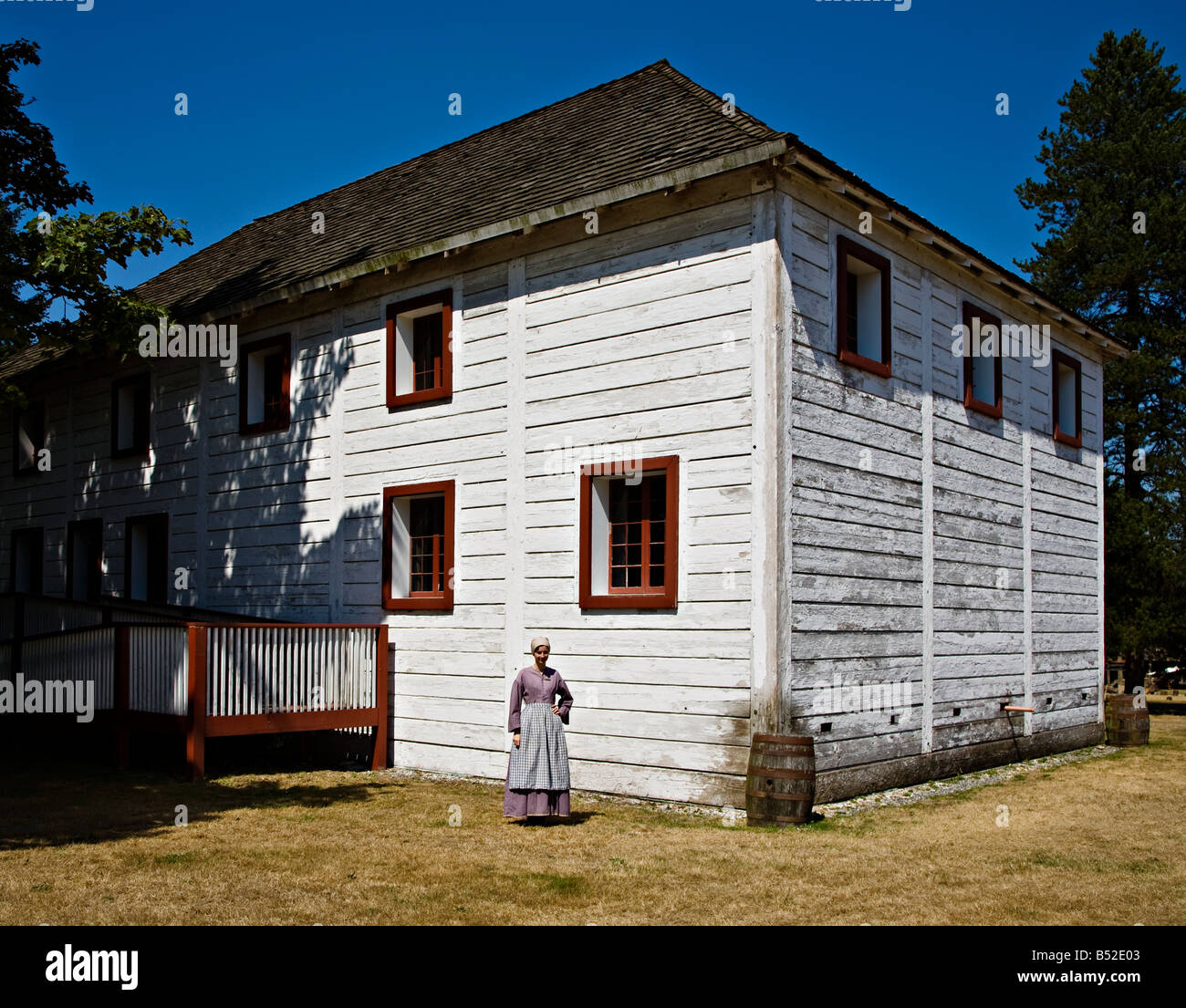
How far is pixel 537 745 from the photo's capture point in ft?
34.9

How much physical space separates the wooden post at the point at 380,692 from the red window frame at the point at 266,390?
394 cm

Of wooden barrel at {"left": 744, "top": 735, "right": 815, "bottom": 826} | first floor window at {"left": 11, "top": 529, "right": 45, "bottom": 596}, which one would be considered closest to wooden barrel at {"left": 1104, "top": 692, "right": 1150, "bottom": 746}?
wooden barrel at {"left": 744, "top": 735, "right": 815, "bottom": 826}

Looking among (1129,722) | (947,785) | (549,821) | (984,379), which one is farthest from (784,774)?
(1129,722)

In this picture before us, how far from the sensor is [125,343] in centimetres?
1583

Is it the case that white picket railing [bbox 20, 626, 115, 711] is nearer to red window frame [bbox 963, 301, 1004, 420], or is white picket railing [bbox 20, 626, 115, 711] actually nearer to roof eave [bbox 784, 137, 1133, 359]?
roof eave [bbox 784, 137, 1133, 359]

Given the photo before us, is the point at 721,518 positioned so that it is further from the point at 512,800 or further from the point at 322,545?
the point at 322,545

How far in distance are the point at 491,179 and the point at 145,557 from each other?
8844 millimetres

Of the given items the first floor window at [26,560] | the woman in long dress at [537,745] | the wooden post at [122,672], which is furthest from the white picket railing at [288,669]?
the first floor window at [26,560]

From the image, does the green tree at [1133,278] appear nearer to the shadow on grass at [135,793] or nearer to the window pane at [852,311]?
the window pane at [852,311]

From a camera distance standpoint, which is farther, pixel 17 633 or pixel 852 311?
pixel 17 633

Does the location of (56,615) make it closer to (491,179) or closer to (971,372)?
(491,179)

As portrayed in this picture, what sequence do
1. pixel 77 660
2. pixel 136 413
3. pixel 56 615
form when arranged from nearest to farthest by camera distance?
pixel 77 660
pixel 56 615
pixel 136 413

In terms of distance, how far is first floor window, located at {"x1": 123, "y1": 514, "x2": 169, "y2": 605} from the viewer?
62.1 feet
